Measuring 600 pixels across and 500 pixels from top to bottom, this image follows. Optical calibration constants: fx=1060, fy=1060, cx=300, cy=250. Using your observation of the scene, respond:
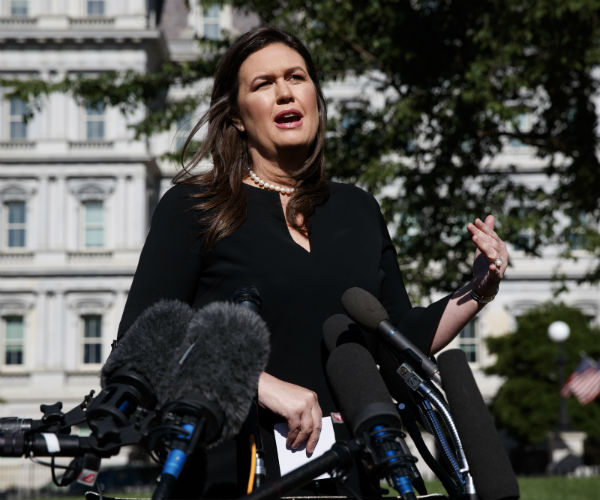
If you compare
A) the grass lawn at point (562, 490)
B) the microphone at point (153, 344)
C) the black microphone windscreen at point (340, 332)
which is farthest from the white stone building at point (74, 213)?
the microphone at point (153, 344)

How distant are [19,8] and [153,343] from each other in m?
45.0

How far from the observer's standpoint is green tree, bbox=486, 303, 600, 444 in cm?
3553

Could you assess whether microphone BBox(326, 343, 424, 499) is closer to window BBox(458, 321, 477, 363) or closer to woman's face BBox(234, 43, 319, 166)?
woman's face BBox(234, 43, 319, 166)

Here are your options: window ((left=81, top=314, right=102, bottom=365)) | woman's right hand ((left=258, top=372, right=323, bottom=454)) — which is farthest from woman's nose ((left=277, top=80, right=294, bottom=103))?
window ((left=81, top=314, right=102, bottom=365))

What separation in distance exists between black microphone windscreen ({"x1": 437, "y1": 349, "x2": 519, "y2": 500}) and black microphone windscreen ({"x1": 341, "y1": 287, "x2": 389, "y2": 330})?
173 mm

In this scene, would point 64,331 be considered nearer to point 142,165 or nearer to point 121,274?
point 121,274

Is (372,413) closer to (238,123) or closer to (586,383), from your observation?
(238,123)

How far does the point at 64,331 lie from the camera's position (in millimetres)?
42469

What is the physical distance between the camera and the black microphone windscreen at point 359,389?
2215 mm

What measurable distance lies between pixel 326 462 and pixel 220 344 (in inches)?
12.5

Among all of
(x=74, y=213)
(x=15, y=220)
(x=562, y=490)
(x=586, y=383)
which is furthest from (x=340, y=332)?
(x=15, y=220)

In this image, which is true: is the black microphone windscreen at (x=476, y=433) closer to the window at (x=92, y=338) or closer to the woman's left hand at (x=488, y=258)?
the woman's left hand at (x=488, y=258)

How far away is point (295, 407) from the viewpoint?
8.20ft

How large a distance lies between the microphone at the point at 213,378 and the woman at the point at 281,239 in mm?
384
